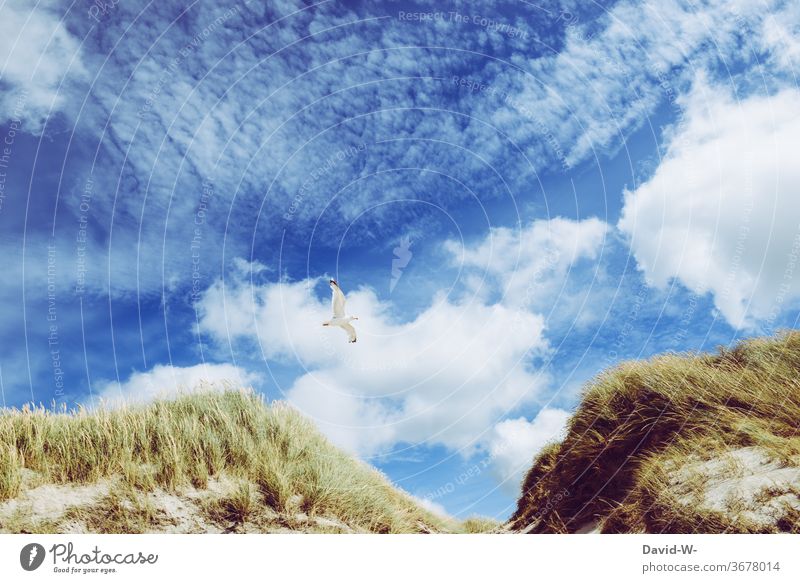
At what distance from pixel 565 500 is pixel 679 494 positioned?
13.4ft

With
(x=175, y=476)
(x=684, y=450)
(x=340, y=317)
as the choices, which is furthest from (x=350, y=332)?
(x=684, y=450)

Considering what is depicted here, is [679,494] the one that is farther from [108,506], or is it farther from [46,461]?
[46,461]

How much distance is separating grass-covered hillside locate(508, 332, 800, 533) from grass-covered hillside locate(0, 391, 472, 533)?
14.4ft

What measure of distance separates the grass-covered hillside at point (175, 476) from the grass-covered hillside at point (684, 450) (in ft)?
14.4

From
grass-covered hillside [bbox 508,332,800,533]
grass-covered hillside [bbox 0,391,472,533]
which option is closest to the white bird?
grass-covered hillside [bbox 0,391,472,533]

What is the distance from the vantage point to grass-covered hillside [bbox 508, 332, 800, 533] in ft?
28.0

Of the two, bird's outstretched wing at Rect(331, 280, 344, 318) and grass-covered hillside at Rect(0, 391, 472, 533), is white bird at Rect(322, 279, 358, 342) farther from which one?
grass-covered hillside at Rect(0, 391, 472, 533)

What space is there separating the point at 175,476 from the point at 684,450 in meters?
10.0

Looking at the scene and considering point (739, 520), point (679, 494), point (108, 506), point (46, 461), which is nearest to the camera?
point (739, 520)

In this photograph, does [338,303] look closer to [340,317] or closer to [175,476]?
[340,317]

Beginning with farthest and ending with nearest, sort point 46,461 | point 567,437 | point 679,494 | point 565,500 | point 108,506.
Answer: point 567,437 → point 565,500 → point 46,461 → point 108,506 → point 679,494

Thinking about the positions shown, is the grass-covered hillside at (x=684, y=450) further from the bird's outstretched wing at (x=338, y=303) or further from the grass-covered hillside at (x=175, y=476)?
the bird's outstretched wing at (x=338, y=303)

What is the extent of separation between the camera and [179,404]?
14156 millimetres
